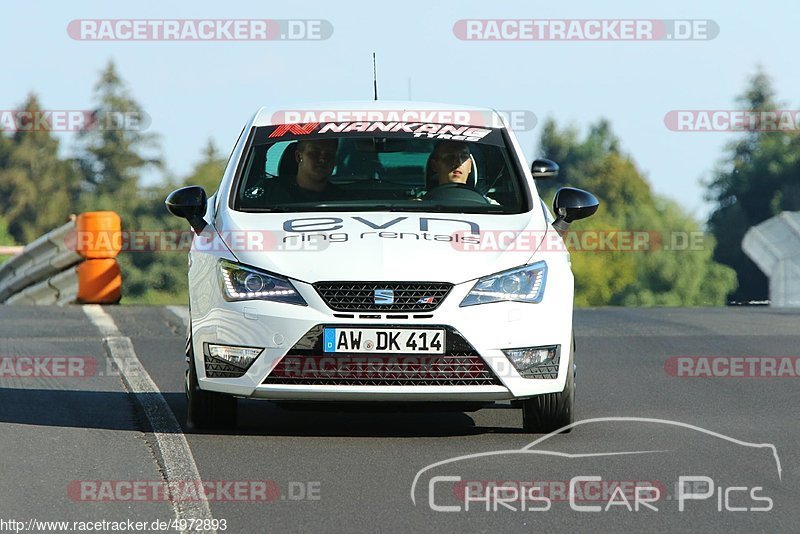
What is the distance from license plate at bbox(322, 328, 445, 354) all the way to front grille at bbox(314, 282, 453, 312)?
0.11m

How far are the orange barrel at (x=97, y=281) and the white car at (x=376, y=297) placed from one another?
10.1 m

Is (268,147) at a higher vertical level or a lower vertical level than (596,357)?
higher

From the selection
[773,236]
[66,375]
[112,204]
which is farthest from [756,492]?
[112,204]

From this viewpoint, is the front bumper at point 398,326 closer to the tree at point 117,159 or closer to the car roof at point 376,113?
the car roof at point 376,113

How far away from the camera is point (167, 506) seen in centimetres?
627

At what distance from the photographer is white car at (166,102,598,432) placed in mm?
7785

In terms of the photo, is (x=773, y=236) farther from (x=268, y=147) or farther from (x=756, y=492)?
(x=756, y=492)

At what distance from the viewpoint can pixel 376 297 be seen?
7.78 metres

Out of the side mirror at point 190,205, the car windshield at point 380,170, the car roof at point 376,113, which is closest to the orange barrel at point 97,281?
the car roof at point 376,113

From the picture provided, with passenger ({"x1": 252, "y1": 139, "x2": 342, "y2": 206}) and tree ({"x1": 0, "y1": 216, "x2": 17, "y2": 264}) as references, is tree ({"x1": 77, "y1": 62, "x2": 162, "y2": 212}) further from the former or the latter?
passenger ({"x1": 252, "y1": 139, "x2": 342, "y2": 206})

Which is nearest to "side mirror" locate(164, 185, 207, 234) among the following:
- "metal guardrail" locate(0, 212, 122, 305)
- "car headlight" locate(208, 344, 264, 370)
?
"car headlight" locate(208, 344, 264, 370)

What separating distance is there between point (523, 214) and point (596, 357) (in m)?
4.15

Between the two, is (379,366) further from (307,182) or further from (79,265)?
(79,265)

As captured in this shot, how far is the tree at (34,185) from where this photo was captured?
128m
